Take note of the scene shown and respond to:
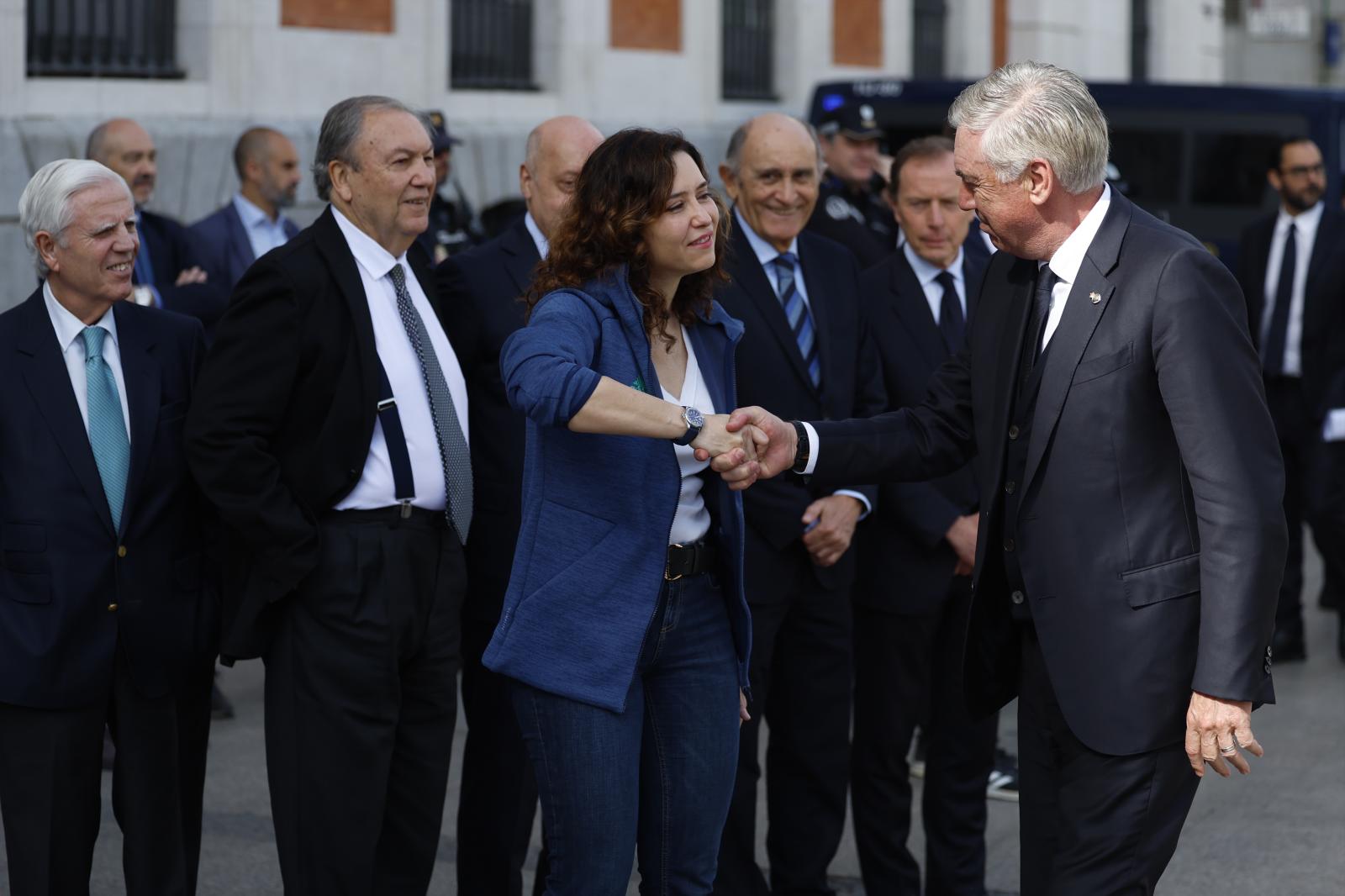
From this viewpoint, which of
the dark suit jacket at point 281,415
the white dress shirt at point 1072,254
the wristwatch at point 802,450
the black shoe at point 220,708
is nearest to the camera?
the white dress shirt at point 1072,254

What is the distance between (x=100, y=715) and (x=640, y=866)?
1.30 metres

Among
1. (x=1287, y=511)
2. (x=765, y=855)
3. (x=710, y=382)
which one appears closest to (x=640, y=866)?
(x=710, y=382)

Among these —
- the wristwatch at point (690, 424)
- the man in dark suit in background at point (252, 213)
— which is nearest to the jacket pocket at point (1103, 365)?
the wristwatch at point (690, 424)

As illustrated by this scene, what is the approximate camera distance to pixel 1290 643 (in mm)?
8430

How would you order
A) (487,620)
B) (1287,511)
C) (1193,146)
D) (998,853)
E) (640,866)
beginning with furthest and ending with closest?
1. (1193,146)
2. (1287,511)
3. (998,853)
4. (487,620)
5. (640,866)

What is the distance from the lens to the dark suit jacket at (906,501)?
5.29 meters

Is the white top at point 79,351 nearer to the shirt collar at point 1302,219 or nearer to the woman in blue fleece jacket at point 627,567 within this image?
the woman in blue fleece jacket at point 627,567

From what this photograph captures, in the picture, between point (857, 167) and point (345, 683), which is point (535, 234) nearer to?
point (345, 683)

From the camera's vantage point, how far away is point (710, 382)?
400 centimetres

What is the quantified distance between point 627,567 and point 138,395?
1.31m

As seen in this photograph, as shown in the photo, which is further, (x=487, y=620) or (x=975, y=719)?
(x=487, y=620)

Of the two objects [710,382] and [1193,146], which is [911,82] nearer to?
[1193,146]

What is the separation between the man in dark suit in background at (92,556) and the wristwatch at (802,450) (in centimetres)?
140

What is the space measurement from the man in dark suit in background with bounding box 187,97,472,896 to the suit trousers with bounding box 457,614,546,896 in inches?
19.2
